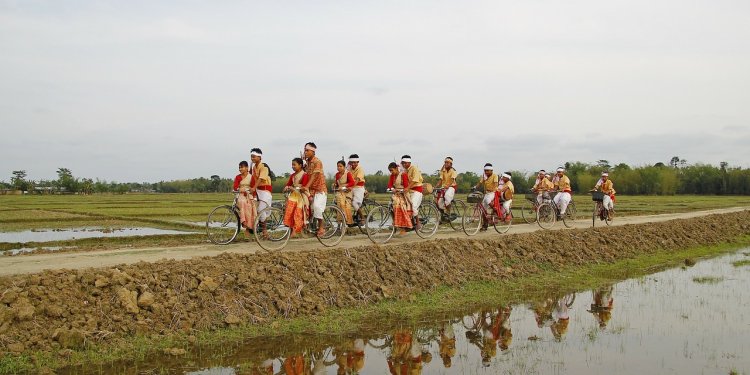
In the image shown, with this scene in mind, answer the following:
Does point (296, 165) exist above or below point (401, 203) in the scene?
above

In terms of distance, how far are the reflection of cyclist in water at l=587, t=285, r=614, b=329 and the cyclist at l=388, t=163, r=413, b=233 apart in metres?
4.17

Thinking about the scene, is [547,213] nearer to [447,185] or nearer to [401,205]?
[447,185]

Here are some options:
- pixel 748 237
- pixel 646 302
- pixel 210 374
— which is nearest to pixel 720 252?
pixel 748 237

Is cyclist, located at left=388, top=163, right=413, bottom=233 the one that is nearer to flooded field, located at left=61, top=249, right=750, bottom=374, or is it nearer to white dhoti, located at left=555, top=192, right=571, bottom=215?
flooded field, located at left=61, top=249, right=750, bottom=374

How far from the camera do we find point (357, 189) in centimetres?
1323

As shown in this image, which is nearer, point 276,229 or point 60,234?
point 276,229

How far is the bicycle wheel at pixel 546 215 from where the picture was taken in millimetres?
17500

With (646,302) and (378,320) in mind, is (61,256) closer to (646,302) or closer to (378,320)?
(378,320)

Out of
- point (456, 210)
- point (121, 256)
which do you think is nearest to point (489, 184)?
point (456, 210)

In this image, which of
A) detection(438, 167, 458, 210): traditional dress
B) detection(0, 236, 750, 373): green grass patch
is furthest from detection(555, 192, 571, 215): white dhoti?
detection(438, 167, 458, 210): traditional dress

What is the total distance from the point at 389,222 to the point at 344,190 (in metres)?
1.25

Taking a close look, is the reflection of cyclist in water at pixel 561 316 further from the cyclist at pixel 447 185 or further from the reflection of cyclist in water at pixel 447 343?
the cyclist at pixel 447 185

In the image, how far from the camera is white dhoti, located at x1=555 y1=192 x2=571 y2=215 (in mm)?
18094

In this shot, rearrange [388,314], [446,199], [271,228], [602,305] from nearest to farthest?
[388,314] < [602,305] < [271,228] < [446,199]
